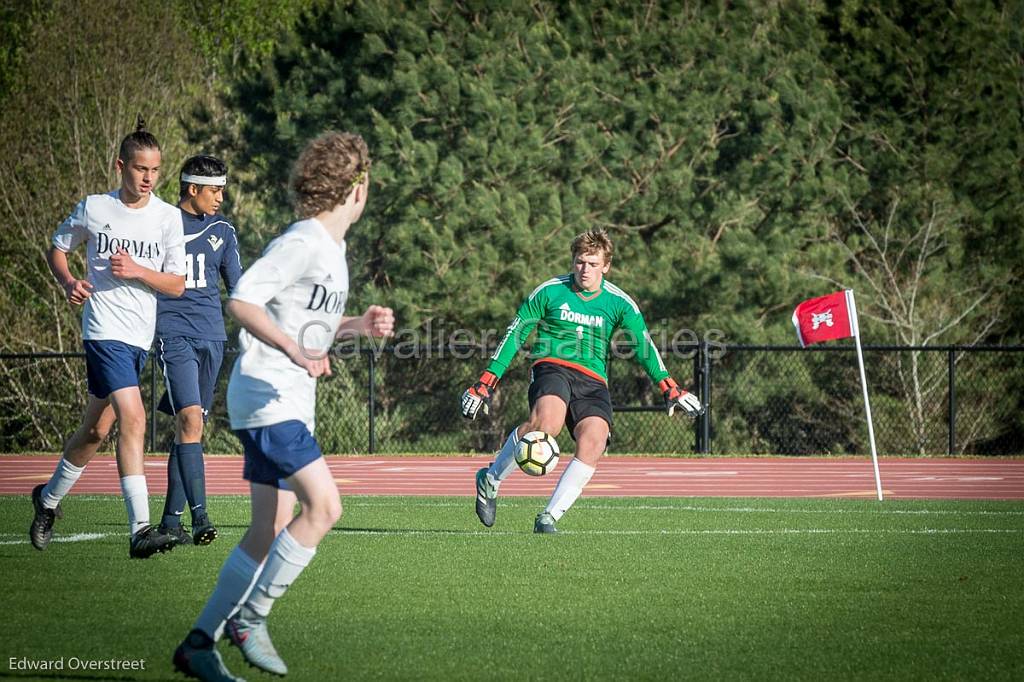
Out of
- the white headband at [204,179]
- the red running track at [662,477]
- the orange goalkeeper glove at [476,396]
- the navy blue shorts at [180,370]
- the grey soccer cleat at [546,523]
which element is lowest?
the red running track at [662,477]

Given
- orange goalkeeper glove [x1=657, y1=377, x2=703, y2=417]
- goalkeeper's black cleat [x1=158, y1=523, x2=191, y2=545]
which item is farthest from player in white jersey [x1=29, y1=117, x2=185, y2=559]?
orange goalkeeper glove [x1=657, y1=377, x2=703, y2=417]

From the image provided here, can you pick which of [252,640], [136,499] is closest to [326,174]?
[252,640]

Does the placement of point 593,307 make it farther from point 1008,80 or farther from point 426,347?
point 1008,80

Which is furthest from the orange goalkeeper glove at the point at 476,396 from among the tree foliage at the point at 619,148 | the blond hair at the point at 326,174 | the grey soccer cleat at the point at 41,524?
the tree foliage at the point at 619,148

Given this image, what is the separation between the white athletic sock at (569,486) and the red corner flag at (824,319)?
5577 millimetres

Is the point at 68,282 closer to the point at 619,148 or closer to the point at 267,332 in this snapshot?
the point at 267,332

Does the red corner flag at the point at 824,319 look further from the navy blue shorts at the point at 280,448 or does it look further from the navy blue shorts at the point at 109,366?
the navy blue shorts at the point at 280,448

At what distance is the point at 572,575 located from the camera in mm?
8078

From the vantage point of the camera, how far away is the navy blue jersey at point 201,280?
9133mm

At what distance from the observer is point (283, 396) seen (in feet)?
17.9

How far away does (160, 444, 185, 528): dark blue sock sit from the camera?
8.98 metres

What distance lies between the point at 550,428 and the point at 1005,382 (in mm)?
16366

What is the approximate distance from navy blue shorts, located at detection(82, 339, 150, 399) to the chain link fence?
49.3ft

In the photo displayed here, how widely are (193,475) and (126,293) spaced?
1.32m
